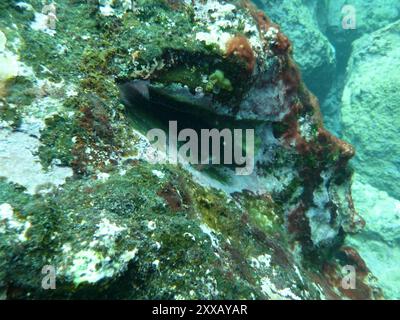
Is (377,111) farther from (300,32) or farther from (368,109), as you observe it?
(300,32)

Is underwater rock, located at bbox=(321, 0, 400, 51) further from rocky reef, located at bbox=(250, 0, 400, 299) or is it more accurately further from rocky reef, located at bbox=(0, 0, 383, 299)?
rocky reef, located at bbox=(0, 0, 383, 299)

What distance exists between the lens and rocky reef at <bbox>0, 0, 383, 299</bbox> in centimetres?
238

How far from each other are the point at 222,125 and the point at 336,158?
6.03 ft

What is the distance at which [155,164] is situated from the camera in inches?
127

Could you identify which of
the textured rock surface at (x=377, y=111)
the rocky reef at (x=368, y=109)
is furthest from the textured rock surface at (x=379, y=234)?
the textured rock surface at (x=377, y=111)

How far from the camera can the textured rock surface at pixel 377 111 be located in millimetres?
9625

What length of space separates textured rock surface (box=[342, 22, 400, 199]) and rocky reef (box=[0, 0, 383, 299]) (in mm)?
5283

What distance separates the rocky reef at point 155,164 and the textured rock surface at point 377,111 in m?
5.28

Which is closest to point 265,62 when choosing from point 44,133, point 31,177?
point 44,133

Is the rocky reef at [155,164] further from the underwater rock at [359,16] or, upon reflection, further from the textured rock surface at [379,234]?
the underwater rock at [359,16]
